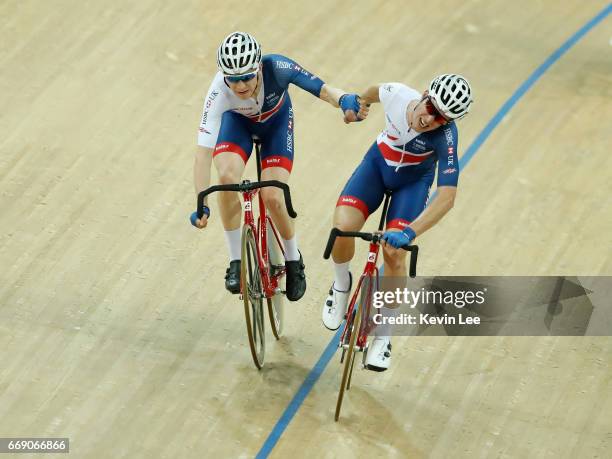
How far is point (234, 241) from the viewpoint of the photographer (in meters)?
5.26

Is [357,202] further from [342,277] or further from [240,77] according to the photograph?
[240,77]

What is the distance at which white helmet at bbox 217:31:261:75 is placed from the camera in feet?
16.0

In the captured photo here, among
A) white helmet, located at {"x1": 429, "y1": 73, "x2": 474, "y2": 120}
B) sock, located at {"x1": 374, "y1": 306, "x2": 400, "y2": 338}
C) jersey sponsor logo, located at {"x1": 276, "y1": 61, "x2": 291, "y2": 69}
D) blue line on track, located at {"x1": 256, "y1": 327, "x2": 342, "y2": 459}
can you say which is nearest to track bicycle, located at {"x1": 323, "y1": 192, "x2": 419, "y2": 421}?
sock, located at {"x1": 374, "y1": 306, "x2": 400, "y2": 338}

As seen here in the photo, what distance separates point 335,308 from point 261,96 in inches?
45.4

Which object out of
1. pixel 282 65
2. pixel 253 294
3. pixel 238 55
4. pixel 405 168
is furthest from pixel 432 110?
pixel 253 294

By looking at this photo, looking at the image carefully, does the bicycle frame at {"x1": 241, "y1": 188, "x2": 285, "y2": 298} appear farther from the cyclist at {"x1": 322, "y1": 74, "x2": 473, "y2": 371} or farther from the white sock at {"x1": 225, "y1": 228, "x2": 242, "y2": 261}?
the cyclist at {"x1": 322, "y1": 74, "x2": 473, "y2": 371}

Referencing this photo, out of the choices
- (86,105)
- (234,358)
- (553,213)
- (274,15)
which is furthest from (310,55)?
(234,358)

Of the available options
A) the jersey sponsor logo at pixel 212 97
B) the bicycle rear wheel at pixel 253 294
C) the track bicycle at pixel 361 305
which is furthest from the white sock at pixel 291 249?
the jersey sponsor logo at pixel 212 97

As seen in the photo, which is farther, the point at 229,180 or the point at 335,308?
the point at 335,308

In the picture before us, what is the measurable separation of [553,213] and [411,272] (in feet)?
7.31

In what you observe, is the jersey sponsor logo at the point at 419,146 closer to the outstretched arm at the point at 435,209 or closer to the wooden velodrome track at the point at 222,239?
the outstretched arm at the point at 435,209

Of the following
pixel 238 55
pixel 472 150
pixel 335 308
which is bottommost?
pixel 335 308

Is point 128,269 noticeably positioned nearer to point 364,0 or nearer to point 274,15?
point 274,15

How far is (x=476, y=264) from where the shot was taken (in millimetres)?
6223
